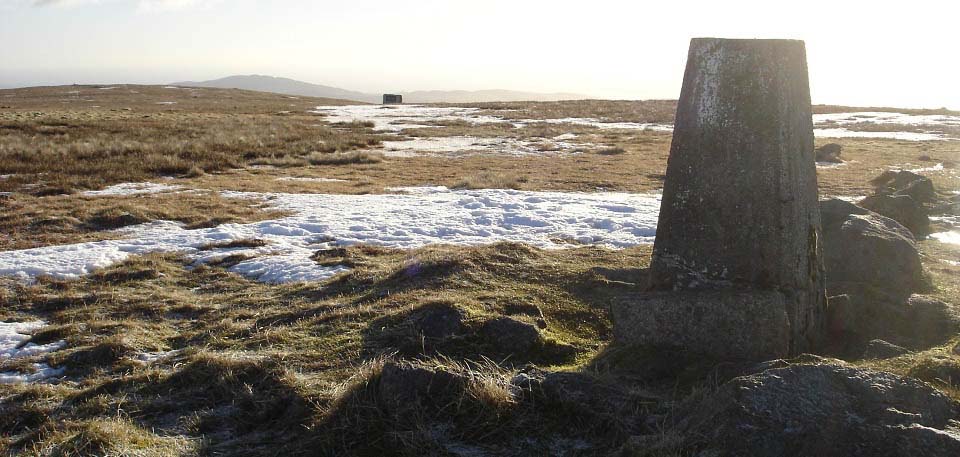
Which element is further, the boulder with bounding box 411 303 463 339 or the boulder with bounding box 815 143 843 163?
the boulder with bounding box 815 143 843 163

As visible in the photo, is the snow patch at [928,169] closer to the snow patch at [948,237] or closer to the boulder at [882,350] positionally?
the snow patch at [948,237]

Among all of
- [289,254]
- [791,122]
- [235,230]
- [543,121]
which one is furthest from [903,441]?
[543,121]

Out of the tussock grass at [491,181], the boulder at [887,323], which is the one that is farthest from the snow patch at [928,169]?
the boulder at [887,323]

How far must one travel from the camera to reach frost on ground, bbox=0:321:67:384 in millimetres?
5973

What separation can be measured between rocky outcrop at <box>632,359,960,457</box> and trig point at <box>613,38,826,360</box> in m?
1.56

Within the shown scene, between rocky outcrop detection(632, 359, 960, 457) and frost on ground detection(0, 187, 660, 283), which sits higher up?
rocky outcrop detection(632, 359, 960, 457)

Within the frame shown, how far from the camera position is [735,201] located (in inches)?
216

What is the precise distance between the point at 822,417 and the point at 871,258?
4899 mm

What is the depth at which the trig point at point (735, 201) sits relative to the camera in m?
5.31

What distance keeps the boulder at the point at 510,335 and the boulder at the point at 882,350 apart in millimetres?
2510

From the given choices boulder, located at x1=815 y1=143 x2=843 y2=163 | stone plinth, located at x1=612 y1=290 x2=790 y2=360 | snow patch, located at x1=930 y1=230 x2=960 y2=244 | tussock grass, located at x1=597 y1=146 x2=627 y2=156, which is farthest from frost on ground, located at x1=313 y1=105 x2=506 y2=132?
stone plinth, located at x1=612 y1=290 x2=790 y2=360

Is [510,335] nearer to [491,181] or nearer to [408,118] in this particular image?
[491,181]

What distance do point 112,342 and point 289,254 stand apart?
3.95 m

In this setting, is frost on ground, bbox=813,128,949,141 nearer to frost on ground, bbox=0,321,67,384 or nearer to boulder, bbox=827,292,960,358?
boulder, bbox=827,292,960,358
